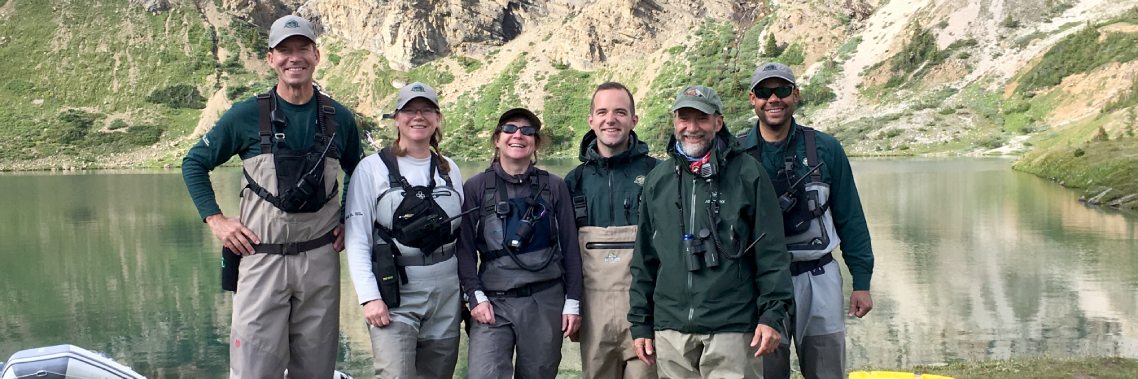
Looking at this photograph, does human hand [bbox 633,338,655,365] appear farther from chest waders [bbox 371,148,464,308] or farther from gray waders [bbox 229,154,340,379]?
gray waders [bbox 229,154,340,379]

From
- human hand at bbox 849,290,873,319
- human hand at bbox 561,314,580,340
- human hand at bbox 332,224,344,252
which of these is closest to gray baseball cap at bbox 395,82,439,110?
human hand at bbox 332,224,344,252

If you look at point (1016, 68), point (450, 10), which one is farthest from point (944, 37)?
point (450, 10)

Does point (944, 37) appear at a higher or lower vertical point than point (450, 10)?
lower

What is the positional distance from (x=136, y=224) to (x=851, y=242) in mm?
30584

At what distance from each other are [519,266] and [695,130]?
161cm

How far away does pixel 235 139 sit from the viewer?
532 cm

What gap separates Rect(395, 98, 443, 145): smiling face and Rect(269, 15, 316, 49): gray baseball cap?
2.42ft

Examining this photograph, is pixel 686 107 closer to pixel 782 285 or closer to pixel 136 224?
pixel 782 285

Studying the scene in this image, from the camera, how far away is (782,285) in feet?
15.0

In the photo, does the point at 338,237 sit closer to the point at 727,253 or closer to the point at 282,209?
the point at 282,209

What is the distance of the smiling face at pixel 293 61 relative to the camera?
17.6 ft

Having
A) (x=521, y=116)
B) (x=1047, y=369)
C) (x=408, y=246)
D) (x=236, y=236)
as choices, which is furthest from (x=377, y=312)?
(x=1047, y=369)

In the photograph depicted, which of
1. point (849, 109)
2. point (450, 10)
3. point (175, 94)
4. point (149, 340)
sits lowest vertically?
point (149, 340)

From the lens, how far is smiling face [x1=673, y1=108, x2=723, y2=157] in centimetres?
475
